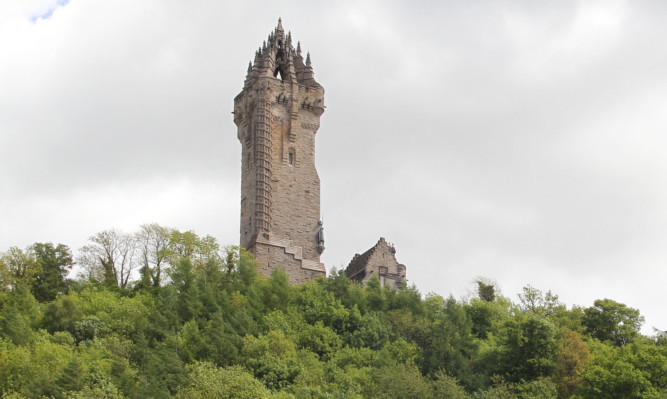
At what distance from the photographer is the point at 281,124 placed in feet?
261

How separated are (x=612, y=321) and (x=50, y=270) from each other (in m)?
36.3

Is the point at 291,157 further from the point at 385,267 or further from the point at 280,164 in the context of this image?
the point at 385,267

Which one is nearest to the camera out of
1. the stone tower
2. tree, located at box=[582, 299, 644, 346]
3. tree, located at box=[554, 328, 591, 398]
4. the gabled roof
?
tree, located at box=[554, 328, 591, 398]

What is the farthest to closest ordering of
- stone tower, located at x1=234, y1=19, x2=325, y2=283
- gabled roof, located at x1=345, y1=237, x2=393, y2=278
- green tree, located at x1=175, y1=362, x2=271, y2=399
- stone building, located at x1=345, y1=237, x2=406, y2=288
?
gabled roof, located at x1=345, y1=237, x2=393, y2=278
stone building, located at x1=345, y1=237, x2=406, y2=288
stone tower, located at x1=234, y1=19, x2=325, y2=283
green tree, located at x1=175, y1=362, x2=271, y2=399

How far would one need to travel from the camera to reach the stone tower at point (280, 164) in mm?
74562

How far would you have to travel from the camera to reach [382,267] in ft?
257

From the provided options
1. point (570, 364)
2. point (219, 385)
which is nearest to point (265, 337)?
point (219, 385)

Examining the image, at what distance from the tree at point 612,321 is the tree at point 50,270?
34.0 metres

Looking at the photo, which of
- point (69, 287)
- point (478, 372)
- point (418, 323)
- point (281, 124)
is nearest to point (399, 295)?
point (418, 323)

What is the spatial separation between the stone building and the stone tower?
4.06m

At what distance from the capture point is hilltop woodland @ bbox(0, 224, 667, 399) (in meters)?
54.5

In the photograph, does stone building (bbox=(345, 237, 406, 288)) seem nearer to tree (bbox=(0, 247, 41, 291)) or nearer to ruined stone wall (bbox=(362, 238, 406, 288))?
ruined stone wall (bbox=(362, 238, 406, 288))

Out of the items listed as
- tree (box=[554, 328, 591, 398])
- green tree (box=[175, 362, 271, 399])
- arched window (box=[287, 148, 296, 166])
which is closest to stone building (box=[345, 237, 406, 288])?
arched window (box=[287, 148, 296, 166])

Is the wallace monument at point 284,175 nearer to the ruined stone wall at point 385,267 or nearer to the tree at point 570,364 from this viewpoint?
the ruined stone wall at point 385,267
